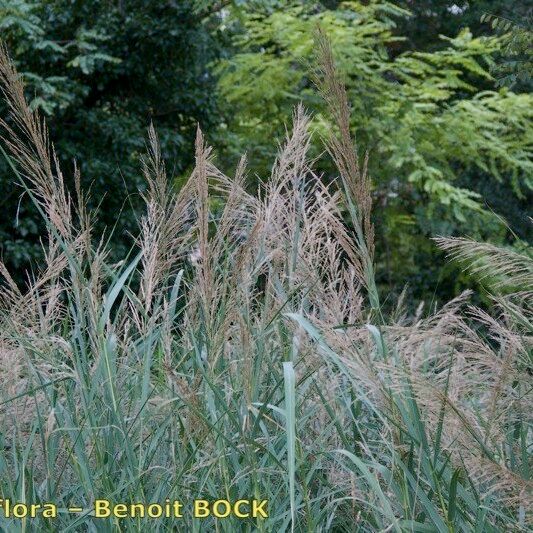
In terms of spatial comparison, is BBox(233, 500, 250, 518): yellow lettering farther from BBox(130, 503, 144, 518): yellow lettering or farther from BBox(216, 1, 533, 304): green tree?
BBox(216, 1, 533, 304): green tree

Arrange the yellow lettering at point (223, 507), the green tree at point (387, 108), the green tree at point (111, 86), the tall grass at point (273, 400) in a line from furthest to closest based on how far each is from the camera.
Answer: the green tree at point (387, 108) → the green tree at point (111, 86) → the yellow lettering at point (223, 507) → the tall grass at point (273, 400)

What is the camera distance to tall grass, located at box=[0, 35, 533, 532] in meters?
1.89

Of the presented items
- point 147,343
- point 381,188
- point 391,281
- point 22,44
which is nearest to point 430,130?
point 381,188

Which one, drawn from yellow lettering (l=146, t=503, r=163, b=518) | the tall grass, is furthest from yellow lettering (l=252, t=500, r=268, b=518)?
yellow lettering (l=146, t=503, r=163, b=518)

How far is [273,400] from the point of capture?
93.4 inches

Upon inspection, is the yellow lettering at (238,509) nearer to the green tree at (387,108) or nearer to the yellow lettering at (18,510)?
the yellow lettering at (18,510)

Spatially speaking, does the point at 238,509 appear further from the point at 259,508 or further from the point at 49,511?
the point at 49,511

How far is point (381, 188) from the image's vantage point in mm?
10992

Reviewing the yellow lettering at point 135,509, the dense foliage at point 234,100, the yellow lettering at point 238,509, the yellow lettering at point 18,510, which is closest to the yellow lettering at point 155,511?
the yellow lettering at point 135,509

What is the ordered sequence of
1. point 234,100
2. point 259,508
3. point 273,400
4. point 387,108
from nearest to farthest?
point 259,508 < point 273,400 < point 387,108 < point 234,100

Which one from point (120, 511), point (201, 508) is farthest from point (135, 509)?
point (201, 508)

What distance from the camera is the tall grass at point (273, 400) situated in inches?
74.6

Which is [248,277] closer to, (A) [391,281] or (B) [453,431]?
(B) [453,431]

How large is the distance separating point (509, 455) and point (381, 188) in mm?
8880
